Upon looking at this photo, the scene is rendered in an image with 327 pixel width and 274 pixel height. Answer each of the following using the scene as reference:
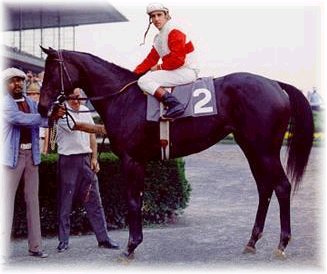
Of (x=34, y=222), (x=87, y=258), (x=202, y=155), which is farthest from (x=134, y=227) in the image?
(x=202, y=155)

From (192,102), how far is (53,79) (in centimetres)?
140

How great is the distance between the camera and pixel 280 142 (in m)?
5.18

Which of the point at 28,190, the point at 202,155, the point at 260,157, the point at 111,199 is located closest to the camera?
the point at 260,157

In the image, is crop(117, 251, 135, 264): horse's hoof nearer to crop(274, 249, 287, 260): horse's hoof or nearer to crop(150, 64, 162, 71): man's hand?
crop(274, 249, 287, 260): horse's hoof

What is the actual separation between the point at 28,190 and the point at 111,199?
1652 mm

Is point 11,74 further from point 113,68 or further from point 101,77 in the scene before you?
point 113,68

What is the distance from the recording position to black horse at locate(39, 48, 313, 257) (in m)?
5.14

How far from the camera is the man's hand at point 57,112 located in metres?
5.30

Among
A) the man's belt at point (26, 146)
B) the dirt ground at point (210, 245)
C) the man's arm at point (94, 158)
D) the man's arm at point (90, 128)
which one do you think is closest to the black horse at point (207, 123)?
the man's arm at point (90, 128)

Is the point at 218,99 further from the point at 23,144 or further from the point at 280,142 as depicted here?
the point at 23,144

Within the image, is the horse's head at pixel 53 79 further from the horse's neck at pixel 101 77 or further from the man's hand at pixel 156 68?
the man's hand at pixel 156 68

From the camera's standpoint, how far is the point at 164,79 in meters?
5.16

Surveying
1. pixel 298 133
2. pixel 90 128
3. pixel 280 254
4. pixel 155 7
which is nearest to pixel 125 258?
pixel 90 128

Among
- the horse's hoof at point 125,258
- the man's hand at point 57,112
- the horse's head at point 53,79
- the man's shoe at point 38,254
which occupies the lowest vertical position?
the man's shoe at point 38,254
